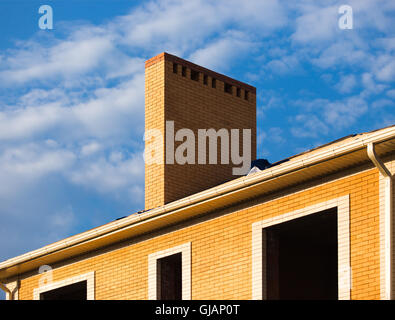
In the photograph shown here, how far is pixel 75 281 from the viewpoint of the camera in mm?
21906

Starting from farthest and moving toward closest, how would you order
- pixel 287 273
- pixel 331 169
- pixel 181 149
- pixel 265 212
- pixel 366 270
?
1. pixel 181 149
2. pixel 287 273
3. pixel 265 212
4. pixel 331 169
5. pixel 366 270

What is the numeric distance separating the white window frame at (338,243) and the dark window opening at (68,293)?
Answer: 5.84 m

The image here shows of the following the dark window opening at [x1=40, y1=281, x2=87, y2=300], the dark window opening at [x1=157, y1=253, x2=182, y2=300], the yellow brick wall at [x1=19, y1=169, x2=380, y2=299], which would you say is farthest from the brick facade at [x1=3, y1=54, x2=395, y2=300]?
the dark window opening at [x1=40, y1=281, x2=87, y2=300]

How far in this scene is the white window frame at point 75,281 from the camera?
70.3 ft

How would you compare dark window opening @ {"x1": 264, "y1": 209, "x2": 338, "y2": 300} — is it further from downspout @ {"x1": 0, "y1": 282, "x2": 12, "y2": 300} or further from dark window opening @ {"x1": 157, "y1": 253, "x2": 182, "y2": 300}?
downspout @ {"x1": 0, "y1": 282, "x2": 12, "y2": 300}

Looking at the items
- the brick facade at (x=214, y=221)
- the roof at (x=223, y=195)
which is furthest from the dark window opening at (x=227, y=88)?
the roof at (x=223, y=195)

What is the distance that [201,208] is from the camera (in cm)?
1902

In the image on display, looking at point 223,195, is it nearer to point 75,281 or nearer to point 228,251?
point 228,251

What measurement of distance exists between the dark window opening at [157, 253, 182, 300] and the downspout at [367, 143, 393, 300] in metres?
5.66

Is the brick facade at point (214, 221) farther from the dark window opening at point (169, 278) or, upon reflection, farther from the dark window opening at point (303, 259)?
the dark window opening at point (303, 259)
